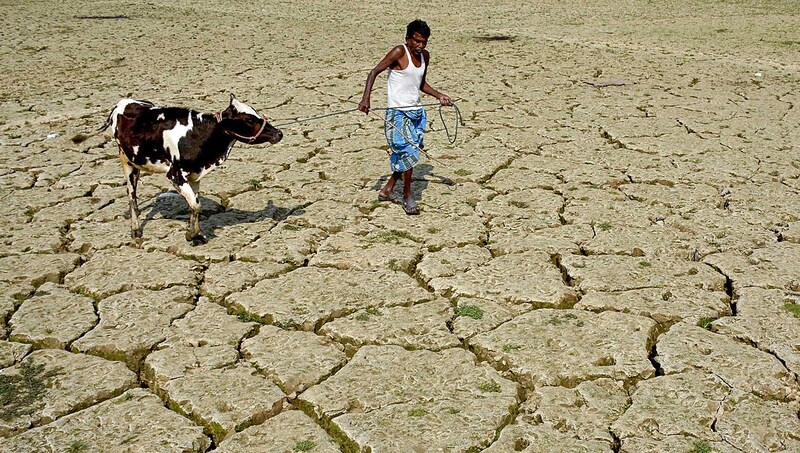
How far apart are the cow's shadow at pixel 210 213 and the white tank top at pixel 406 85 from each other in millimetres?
998

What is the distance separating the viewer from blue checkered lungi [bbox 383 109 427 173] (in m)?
5.23

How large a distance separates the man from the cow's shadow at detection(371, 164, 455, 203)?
0.28m

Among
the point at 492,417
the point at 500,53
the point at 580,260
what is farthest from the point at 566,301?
the point at 500,53

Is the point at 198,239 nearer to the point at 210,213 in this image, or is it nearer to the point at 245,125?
the point at 210,213

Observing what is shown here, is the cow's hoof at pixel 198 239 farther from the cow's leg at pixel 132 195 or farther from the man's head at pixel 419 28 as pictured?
the man's head at pixel 419 28

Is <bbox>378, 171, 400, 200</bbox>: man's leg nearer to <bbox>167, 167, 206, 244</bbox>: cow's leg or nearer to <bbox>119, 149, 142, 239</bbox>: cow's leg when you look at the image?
<bbox>167, 167, 206, 244</bbox>: cow's leg

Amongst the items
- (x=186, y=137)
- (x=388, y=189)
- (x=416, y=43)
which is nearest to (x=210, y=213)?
(x=186, y=137)

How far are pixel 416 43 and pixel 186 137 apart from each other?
1539 millimetres

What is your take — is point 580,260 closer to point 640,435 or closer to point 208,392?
point 640,435

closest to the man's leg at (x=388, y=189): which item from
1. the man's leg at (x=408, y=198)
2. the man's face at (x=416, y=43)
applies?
the man's leg at (x=408, y=198)

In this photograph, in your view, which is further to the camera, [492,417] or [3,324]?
[3,324]

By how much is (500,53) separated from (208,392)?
8825mm

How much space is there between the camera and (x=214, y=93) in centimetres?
897

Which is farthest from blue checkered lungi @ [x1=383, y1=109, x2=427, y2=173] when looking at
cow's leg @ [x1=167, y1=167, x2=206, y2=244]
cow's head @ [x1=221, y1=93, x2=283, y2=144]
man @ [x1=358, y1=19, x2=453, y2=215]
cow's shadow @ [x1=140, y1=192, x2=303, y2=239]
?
cow's leg @ [x1=167, y1=167, x2=206, y2=244]
